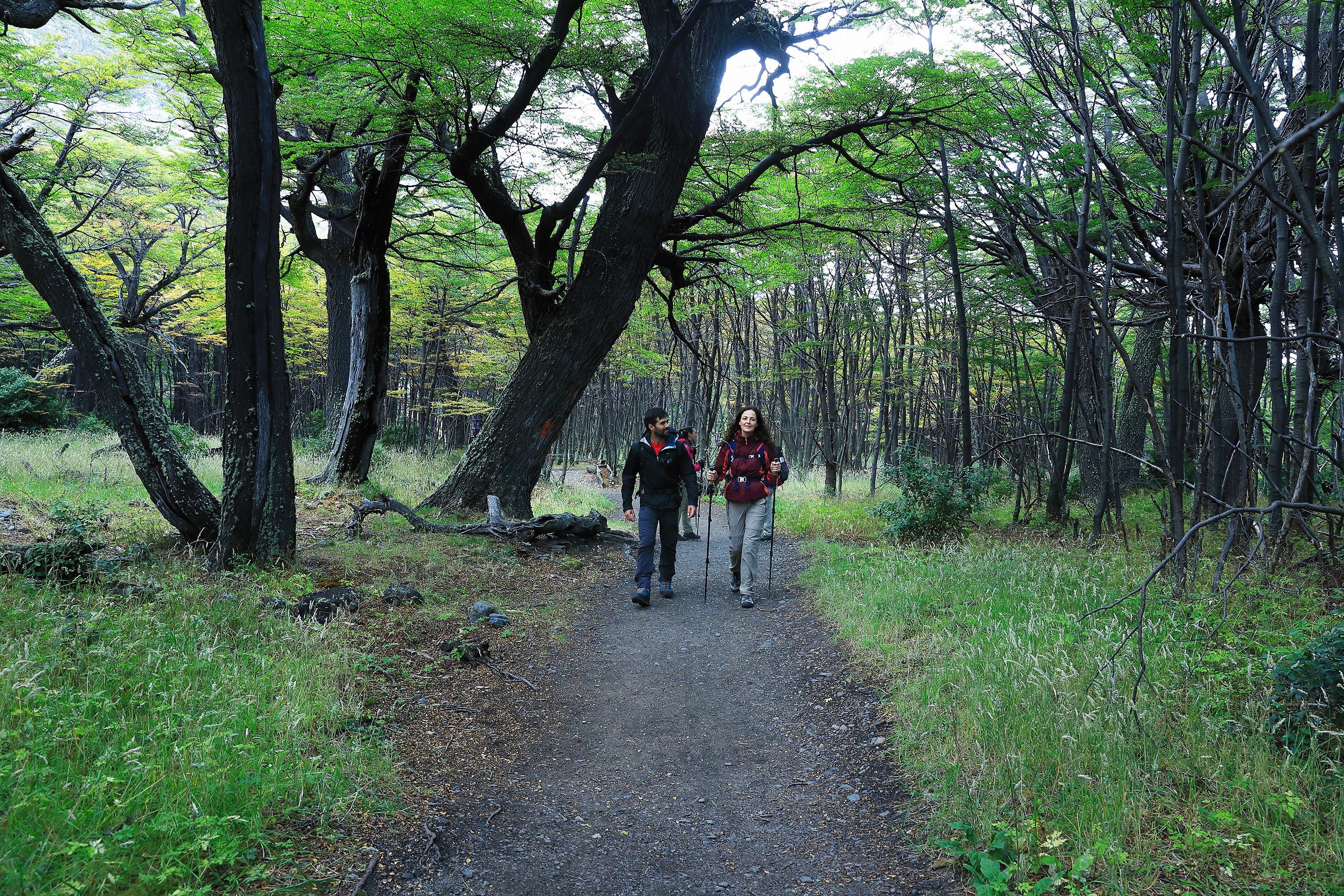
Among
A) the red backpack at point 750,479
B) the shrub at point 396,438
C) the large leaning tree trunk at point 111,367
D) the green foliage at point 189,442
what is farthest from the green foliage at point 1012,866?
the shrub at point 396,438

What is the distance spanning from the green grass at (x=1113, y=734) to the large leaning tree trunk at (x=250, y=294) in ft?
15.7

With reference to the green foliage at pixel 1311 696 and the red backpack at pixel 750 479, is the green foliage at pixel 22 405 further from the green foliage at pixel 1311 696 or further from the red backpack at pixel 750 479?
the green foliage at pixel 1311 696

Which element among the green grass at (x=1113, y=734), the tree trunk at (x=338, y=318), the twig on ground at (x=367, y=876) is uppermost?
the tree trunk at (x=338, y=318)

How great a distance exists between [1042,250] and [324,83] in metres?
8.38

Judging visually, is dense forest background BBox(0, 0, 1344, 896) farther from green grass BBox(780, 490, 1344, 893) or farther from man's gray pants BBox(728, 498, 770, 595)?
man's gray pants BBox(728, 498, 770, 595)

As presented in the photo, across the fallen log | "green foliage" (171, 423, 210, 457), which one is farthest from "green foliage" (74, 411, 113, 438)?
the fallen log

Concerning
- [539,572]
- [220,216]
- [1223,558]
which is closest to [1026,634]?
[1223,558]

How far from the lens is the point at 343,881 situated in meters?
2.45

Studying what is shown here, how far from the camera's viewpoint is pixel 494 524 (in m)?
8.23

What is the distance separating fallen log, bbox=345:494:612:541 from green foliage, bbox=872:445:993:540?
3.98m

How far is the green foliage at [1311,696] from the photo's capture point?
→ 9.01ft

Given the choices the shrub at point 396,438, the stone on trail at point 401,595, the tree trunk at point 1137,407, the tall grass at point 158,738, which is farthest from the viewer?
the shrub at point 396,438

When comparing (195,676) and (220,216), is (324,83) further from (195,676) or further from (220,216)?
(220,216)

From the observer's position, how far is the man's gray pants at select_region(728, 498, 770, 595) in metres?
7.05
